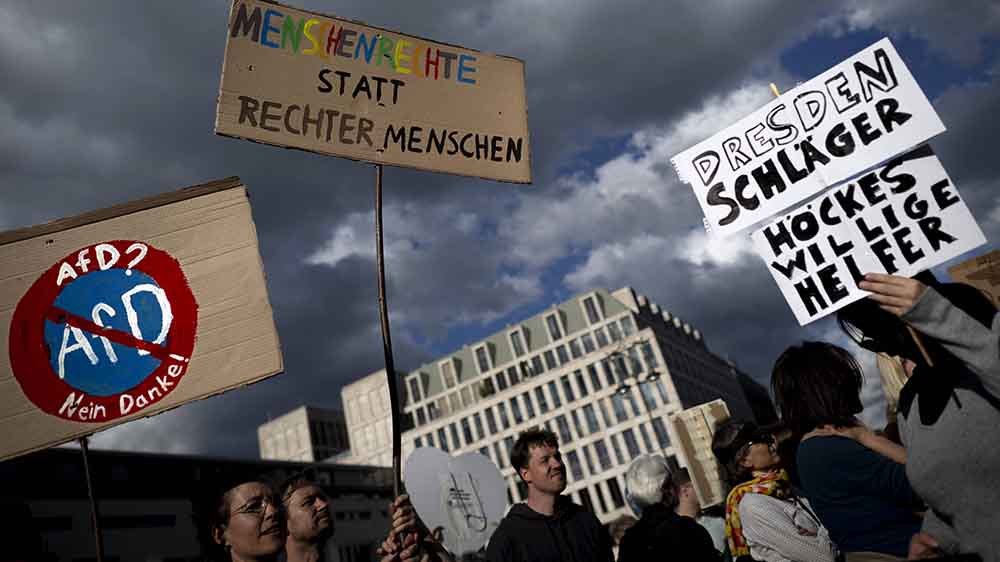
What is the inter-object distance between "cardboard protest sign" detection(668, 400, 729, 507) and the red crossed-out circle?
603cm

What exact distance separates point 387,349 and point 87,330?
144cm

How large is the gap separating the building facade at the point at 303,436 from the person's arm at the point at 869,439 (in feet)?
264

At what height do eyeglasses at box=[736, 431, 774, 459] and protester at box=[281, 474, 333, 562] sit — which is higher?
protester at box=[281, 474, 333, 562]

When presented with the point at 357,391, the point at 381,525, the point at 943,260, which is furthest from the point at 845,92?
the point at 357,391

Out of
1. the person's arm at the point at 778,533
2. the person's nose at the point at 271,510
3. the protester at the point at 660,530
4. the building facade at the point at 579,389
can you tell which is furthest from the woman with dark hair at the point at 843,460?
the building facade at the point at 579,389

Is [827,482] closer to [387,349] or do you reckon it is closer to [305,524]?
[387,349]

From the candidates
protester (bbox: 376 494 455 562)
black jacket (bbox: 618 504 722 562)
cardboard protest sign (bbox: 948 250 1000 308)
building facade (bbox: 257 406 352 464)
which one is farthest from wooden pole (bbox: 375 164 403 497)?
building facade (bbox: 257 406 352 464)

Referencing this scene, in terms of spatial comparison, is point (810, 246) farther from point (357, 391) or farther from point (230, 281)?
point (357, 391)

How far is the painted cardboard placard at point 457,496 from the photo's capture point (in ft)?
25.9

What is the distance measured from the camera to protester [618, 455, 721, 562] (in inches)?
133

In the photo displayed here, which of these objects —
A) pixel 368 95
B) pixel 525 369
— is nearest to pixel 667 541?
pixel 368 95

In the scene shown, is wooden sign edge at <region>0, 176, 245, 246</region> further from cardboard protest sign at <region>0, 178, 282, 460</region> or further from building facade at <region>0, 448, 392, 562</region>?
building facade at <region>0, 448, 392, 562</region>

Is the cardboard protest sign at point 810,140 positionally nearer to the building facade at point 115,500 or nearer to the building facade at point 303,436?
the building facade at point 115,500

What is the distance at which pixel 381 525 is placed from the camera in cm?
5181
